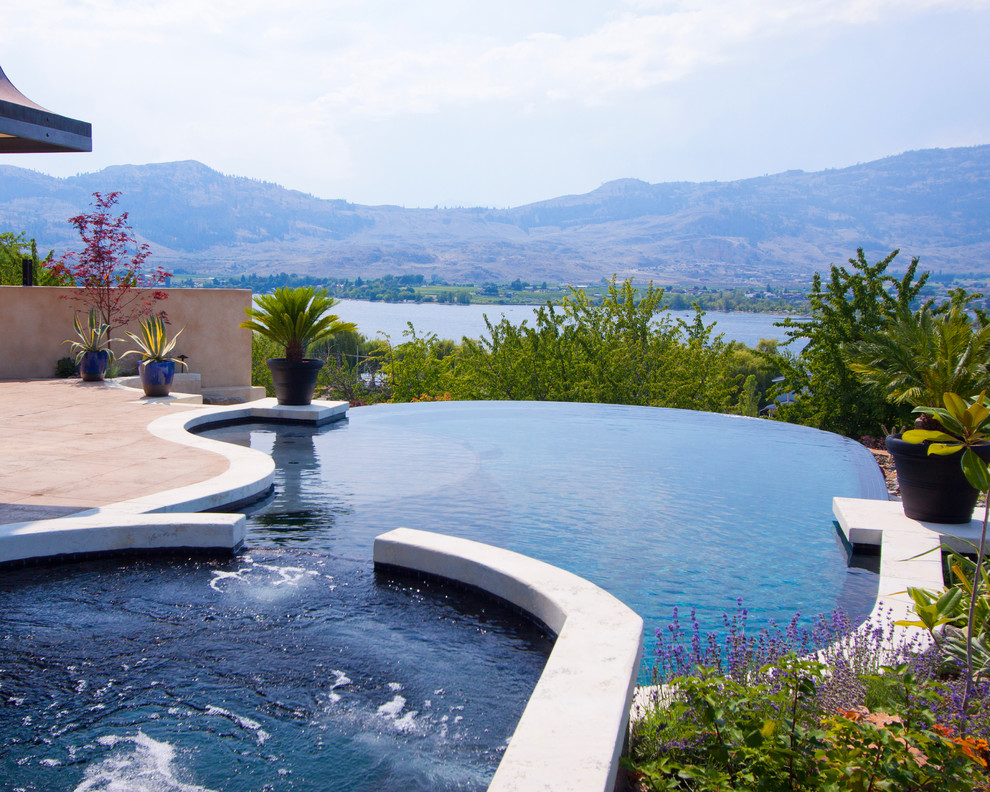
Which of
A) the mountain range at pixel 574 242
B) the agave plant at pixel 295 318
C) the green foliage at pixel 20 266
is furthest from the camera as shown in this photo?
the mountain range at pixel 574 242

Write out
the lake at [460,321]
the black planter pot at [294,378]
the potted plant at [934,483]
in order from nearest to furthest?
the potted plant at [934,483]
the black planter pot at [294,378]
the lake at [460,321]

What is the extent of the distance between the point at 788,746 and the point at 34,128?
5.50 metres

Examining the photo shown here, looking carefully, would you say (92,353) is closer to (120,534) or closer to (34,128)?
(34,128)

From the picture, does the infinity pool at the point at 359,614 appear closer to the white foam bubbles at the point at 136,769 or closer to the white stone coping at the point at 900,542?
the white foam bubbles at the point at 136,769

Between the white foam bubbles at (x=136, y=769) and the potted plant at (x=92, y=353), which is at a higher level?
the potted plant at (x=92, y=353)

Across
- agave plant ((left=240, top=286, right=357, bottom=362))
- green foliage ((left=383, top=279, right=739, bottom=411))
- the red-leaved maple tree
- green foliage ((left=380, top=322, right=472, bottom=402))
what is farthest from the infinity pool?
green foliage ((left=380, top=322, right=472, bottom=402))

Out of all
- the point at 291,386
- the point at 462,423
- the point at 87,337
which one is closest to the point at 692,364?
the point at 462,423

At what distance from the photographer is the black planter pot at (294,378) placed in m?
9.30

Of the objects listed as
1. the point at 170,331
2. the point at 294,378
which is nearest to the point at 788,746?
the point at 294,378

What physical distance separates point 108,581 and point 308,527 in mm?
1327

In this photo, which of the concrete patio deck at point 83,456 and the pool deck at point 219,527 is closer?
the pool deck at point 219,527

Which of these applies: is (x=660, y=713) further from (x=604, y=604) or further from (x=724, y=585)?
(x=724, y=585)

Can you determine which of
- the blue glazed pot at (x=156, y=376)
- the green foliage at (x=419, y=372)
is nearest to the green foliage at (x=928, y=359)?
the blue glazed pot at (x=156, y=376)

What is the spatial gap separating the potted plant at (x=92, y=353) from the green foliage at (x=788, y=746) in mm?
10808
